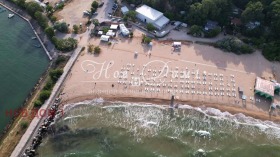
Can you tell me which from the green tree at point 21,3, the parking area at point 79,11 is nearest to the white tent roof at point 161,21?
the parking area at point 79,11

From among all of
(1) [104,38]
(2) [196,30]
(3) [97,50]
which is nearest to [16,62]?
(3) [97,50]

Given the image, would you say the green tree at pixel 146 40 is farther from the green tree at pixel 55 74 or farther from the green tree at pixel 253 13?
the green tree at pixel 253 13

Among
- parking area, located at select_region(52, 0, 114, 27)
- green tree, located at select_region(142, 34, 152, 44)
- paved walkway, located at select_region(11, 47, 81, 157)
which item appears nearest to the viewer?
paved walkway, located at select_region(11, 47, 81, 157)

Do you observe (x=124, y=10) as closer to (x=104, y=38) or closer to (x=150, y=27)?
(x=150, y=27)

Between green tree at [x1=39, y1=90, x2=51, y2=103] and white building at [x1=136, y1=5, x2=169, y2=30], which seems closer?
green tree at [x1=39, y1=90, x2=51, y2=103]

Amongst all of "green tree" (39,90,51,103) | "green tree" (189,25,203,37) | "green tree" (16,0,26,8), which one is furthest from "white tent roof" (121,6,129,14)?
"green tree" (39,90,51,103)

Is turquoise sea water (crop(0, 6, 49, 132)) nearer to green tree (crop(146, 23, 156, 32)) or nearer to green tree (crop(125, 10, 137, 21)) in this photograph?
green tree (crop(125, 10, 137, 21))
